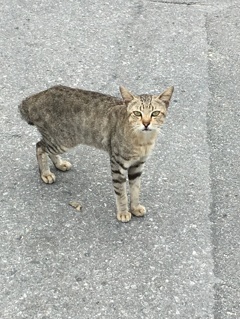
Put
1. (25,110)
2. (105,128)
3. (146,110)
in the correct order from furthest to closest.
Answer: (25,110) → (105,128) → (146,110)

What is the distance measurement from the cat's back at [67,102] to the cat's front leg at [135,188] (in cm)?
48

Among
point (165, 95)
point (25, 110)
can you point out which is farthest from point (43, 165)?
point (165, 95)

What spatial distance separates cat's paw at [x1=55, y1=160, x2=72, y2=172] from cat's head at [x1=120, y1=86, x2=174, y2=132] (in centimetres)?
103

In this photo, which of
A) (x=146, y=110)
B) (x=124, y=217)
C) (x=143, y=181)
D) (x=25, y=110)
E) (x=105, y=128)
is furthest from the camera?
(x=143, y=181)

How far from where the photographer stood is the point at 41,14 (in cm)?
680

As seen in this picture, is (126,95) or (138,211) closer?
(126,95)

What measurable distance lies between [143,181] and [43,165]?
2.62 feet

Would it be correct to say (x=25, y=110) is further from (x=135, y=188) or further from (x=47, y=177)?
(x=135, y=188)

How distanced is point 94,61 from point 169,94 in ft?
8.13

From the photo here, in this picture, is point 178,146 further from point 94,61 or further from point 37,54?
point 37,54

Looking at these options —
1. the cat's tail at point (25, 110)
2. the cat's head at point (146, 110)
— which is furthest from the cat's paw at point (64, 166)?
the cat's head at point (146, 110)

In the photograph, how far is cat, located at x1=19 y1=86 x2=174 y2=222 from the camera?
12.2 feet

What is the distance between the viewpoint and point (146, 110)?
3.62 m

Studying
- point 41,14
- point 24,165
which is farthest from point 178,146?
point 41,14
